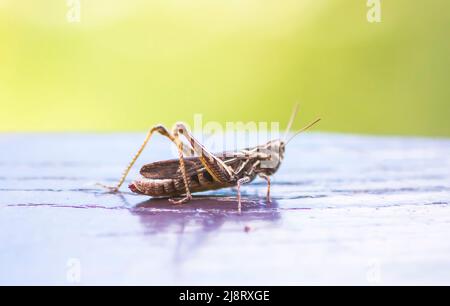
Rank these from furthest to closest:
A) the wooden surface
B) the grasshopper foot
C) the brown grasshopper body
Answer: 1. the brown grasshopper body
2. the grasshopper foot
3. the wooden surface

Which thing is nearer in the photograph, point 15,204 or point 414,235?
point 414,235

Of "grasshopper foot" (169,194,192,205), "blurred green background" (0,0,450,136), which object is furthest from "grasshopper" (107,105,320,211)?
"blurred green background" (0,0,450,136)

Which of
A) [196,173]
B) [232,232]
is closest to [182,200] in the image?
[196,173]

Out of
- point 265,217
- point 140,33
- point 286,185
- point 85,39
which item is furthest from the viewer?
point 140,33

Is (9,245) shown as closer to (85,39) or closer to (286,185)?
(286,185)

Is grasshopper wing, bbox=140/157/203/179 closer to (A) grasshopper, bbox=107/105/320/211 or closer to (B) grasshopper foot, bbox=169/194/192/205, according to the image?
(A) grasshopper, bbox=107/105/320/211

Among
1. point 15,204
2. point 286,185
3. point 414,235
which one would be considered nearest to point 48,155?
point 15,204

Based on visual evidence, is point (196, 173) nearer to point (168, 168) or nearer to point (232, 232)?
point (168, 168)
